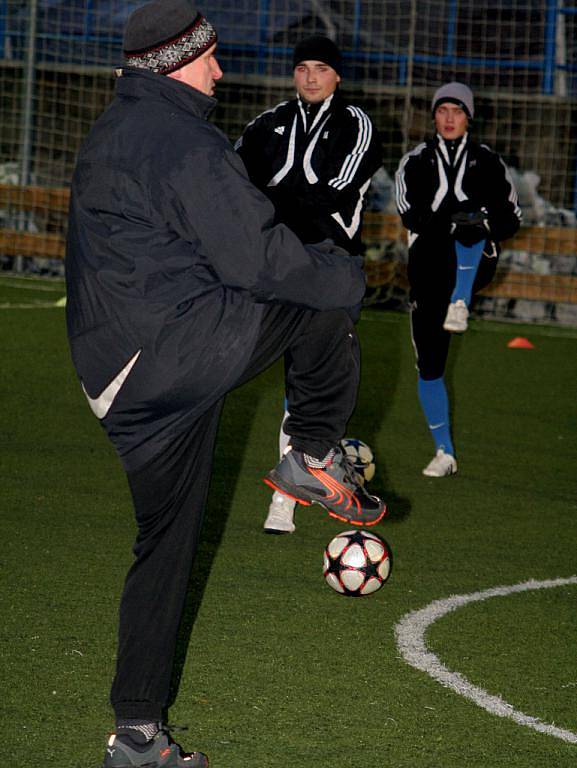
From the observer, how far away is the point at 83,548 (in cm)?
625

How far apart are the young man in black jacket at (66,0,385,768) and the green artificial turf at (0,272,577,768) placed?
0.53 m

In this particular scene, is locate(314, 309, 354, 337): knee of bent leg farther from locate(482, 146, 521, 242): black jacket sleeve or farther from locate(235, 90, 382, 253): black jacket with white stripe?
locate(482, 146, 521, 242): black jacket sleeve

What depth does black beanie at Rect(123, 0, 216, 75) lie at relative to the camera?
3523 mm

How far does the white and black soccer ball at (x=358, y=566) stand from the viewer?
17.9 feet

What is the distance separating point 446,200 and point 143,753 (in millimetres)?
5127

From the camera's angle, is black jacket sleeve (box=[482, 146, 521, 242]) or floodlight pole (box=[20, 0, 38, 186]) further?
floodlight pole (box=[20, 0, 38, 186])

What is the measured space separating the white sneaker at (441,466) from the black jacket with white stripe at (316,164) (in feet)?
7.25

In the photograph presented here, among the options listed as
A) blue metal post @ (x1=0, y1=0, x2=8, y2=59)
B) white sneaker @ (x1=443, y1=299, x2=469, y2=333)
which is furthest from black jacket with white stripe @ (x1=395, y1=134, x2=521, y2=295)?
blue metal post @ (x1=0, y1=0, x2=8, y2=59)

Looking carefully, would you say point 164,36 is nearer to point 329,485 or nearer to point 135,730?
point 329,485

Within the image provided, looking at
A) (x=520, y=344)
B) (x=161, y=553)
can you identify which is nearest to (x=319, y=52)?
(x=161, y=553)

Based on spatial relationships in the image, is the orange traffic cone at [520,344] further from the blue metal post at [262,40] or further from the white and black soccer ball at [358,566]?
the white and black soccer ball at [358,566]

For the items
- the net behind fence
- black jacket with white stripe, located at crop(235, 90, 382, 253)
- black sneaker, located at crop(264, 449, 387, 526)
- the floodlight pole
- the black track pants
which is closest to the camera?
the black track pants

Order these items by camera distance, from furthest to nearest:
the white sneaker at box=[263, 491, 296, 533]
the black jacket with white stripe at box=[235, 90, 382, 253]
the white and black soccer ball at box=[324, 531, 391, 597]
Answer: the white sneaker at box=[263, 491, 296, 533], the black jacket with white stripe at box=[235, 90, 382, 253], the white and black soccer ball at box=[324, 531, 391, 597]

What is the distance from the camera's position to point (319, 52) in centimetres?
657
